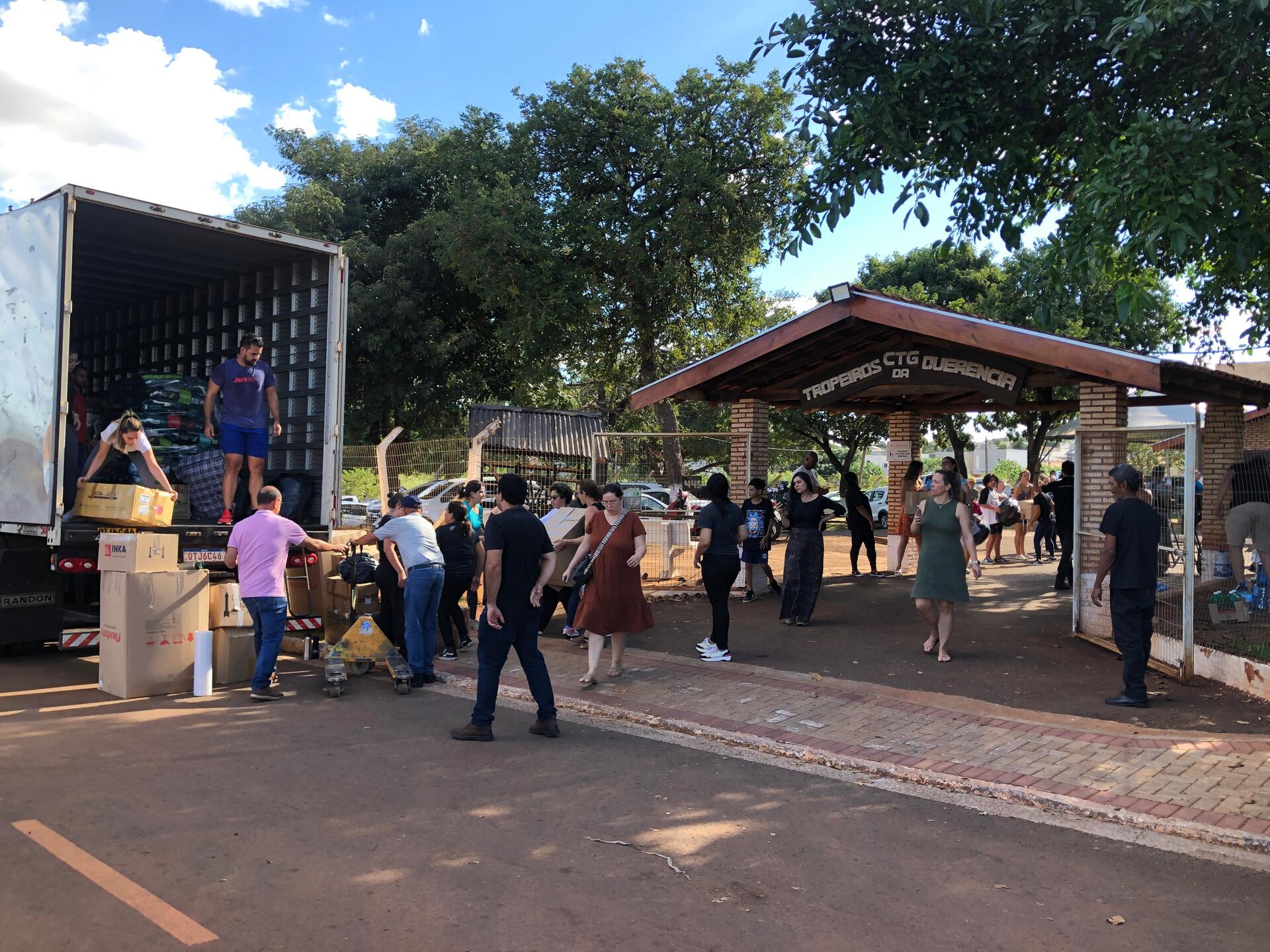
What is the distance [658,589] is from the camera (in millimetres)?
13367

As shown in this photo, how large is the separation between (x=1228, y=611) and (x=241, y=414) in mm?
9850

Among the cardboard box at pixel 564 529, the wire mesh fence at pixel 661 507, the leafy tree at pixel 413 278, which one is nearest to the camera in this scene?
the cardboard box at pixel 564 529

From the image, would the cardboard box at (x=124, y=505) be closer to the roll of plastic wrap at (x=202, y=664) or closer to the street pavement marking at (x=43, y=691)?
the roll of plastic wrap at (x=202, y=664)

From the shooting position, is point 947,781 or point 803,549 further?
point 803,549

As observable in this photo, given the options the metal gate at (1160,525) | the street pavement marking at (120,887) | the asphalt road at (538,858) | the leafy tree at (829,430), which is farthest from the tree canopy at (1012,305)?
the street pavement marking at (120,887)

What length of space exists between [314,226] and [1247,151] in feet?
72.1

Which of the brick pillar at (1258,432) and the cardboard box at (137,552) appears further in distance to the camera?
the brick pillar at (1258,432)

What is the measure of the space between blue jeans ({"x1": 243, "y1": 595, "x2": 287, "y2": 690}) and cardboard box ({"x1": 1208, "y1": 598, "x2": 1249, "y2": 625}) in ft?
28.4

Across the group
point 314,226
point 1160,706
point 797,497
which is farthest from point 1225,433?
point 314,226

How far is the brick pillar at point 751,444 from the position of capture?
13227mm

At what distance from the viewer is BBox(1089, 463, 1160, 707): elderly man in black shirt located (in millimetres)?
7195

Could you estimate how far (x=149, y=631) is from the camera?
24.7 feet

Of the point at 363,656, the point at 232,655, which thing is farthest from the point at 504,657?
the point at 232,655

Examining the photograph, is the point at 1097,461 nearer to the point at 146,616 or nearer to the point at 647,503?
the point at 146,616
